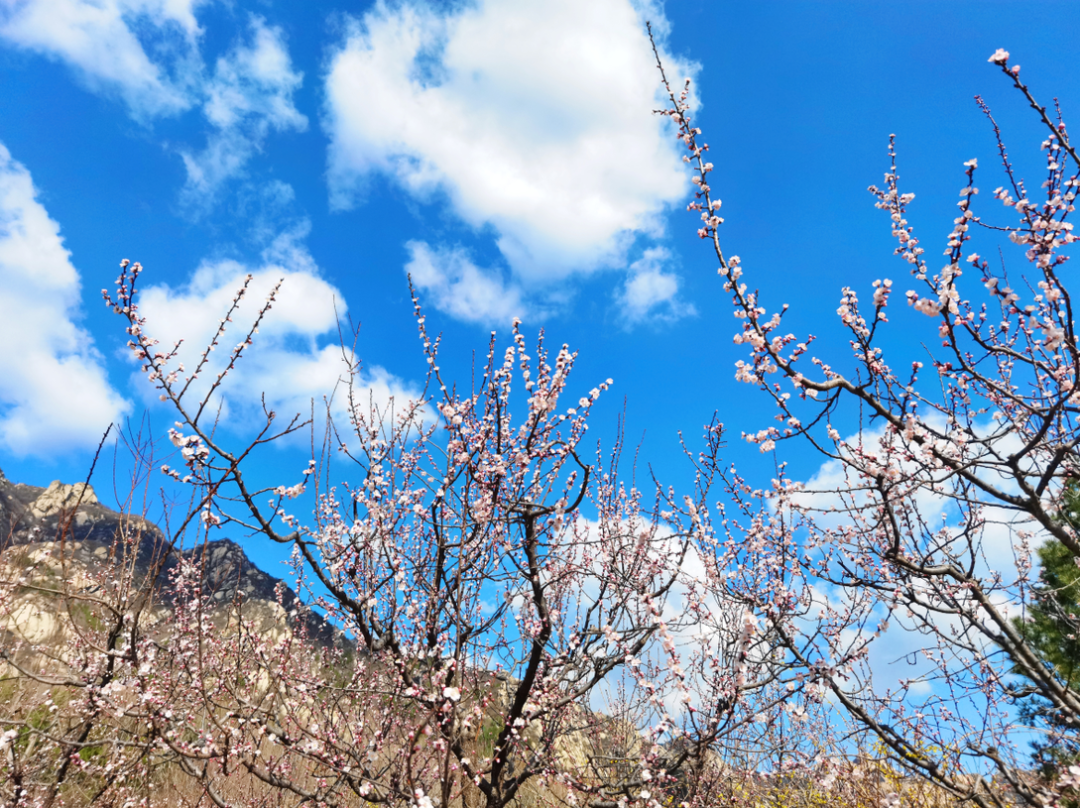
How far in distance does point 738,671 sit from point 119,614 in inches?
213

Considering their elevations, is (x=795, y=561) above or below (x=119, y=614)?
above

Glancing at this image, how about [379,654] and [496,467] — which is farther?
[379,654]

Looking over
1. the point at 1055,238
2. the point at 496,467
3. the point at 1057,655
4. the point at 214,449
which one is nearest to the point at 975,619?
the point at 1055,238

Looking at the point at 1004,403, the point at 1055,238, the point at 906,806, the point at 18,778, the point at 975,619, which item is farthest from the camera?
the point at 906,806

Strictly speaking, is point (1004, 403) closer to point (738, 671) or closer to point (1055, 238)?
point (1055, 238)

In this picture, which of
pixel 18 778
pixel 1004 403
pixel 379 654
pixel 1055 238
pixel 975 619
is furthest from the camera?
pixel 379 654

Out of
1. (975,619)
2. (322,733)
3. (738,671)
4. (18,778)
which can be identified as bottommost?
(18,778)

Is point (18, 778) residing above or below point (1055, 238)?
below

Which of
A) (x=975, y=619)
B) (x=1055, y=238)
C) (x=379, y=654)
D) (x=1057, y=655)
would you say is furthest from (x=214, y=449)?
(x=1057, y=655)

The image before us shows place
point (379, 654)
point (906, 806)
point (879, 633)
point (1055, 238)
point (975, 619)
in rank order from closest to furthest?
point (1055, 238) → point (975, 619) → point (379, 654) → point (879, 633) → point (906, 806)

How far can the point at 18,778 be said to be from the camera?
3.98 metres

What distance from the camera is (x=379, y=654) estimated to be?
16.5ft

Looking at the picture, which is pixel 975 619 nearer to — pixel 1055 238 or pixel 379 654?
pixel 1055 238

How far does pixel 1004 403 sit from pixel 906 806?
16.0ft
